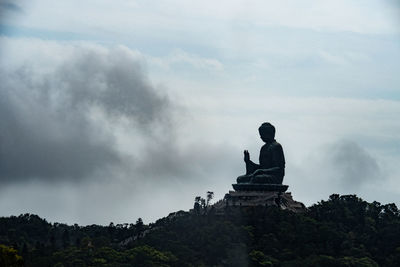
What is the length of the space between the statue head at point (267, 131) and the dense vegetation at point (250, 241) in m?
7.22

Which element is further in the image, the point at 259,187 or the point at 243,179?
the point at 243,179

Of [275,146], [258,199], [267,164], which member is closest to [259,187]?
[258,199]

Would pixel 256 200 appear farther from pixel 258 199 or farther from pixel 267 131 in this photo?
pixel 267 131

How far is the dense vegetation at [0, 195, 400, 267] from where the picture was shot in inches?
3679

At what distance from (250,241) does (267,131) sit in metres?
17.3

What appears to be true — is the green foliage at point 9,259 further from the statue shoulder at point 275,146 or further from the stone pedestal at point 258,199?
the statue shoulder at point 275,146

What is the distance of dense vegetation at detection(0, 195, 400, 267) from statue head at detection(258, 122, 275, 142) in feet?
23.7

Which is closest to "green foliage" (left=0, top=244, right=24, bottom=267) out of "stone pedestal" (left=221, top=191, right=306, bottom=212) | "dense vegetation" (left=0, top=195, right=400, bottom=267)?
"dense vegetation" (left=0, top=195, right=400, bottom=267)

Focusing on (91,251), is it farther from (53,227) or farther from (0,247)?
(53,227)

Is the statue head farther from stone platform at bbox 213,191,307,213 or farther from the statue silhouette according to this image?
stone platform at bbox 213,191,307,213

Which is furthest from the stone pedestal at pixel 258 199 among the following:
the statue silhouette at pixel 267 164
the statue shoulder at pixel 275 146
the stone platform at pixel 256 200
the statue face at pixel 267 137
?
the statue face at pixel 267 137

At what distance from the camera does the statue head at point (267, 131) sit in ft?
367

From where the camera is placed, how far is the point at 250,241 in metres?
96.8

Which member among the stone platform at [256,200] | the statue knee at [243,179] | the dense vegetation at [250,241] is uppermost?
the statue knee at [243,179]
